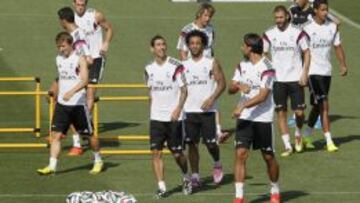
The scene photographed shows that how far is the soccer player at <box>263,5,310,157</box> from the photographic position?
21.4m

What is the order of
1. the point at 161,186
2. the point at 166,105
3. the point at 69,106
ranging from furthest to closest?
the point at 69,106 < the point at 166,105 < the point at 161,186

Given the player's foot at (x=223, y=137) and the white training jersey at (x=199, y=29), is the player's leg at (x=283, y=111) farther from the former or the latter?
the white training jersey at (x=199, y=29)

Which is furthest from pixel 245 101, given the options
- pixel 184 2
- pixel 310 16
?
pixel 184 2

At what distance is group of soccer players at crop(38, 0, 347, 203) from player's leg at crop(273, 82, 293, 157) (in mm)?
17

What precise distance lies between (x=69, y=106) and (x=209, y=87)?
227 centimetres

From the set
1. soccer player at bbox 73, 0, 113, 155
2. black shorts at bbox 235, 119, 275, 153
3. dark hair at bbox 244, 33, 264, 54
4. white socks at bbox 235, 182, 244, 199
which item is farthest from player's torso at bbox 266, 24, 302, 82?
white socks at bbox 235, 182, 244, 199

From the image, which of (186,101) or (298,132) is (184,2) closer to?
(298,132)

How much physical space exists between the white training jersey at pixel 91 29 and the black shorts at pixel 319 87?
3.95 m

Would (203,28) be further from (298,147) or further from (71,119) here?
(71,119)

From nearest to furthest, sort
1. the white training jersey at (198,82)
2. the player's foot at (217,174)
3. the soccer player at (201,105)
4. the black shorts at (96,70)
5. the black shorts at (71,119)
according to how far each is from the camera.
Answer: the soccer player at (201,105) < the white training jersey at (198,82) < the player's foot at (217,174) < the black shorts at (71,119) < the black shorts at (96,70)

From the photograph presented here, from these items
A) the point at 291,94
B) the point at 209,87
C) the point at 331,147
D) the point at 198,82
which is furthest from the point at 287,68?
the point at 198,82

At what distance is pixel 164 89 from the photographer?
18.1 m

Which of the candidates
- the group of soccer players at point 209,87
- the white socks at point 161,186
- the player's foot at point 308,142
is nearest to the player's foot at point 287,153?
the group of soccer players at point 209,87

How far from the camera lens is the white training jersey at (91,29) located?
22.7 metres
